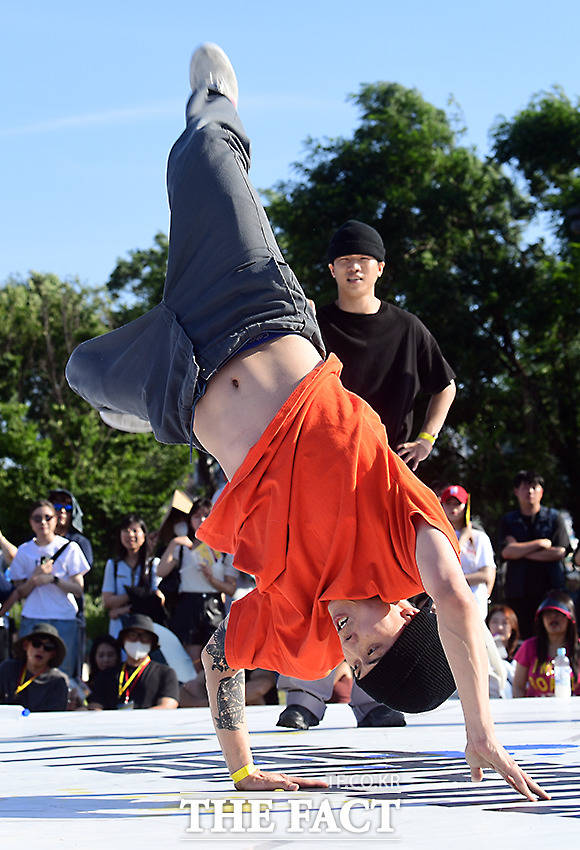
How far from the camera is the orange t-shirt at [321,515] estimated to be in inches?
94.0

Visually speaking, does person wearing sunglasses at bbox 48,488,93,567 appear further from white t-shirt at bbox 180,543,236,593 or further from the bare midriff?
the bare midriff

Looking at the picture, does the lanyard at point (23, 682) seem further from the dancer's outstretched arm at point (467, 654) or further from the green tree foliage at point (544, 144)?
the green tree foliage at point (544, 144)

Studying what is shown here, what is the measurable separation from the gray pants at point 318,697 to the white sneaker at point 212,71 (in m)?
2.40

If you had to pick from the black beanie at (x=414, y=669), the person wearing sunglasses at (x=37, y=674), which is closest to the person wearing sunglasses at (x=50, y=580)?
the person wearing sunglasses at (x=37, y=674)

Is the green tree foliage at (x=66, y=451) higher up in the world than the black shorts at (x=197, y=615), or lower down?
higher up

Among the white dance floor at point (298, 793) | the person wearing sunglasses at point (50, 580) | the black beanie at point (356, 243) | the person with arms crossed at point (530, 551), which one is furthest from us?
the person with arms crossed at point (530, 551)

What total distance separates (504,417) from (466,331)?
179cm

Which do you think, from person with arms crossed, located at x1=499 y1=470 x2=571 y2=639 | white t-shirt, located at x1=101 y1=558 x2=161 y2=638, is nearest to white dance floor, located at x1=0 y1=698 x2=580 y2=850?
person with arms crossed, located at x1=499 y1=470 x2=571 y2=639

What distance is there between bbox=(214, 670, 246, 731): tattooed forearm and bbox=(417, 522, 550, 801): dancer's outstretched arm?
84cm

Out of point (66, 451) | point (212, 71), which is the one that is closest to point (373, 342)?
point (212, 71)

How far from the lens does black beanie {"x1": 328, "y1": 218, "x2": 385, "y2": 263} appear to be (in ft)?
13.3

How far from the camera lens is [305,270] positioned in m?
19.9

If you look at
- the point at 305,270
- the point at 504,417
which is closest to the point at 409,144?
the point at 305,270

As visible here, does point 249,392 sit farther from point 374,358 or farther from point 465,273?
point 465,273
